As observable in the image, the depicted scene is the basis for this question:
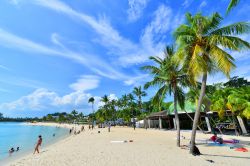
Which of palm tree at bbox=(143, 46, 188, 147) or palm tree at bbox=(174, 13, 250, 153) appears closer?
palm tree at bbox=(174, 13, 250, 153)

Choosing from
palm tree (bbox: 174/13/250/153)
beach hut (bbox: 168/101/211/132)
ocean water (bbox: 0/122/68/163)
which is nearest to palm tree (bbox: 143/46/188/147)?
palm tree (bbox: 174/13/250/153)

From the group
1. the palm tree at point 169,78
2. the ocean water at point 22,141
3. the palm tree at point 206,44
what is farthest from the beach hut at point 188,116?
the ocean water at point 22,141

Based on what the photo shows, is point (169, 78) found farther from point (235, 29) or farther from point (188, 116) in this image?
point (188, 116)

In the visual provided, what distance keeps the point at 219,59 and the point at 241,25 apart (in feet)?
6.54

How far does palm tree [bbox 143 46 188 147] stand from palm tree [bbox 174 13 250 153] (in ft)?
9.10

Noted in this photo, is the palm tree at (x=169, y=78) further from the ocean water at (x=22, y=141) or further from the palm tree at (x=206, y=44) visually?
the ocean water at (x=22, y=141)

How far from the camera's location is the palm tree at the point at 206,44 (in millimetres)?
9781

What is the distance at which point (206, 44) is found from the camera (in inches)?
422

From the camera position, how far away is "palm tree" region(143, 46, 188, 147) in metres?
14.6

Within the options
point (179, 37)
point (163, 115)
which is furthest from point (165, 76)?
point (163, 115)

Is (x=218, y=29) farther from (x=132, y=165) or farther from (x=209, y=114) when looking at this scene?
(x=209, y=114)

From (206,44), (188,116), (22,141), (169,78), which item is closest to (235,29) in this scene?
(206,44)

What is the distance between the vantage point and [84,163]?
34.5ft

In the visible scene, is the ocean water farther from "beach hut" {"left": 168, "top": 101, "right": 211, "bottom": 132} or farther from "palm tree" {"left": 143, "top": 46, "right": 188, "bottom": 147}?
"beach hut" {"left": 168, "top": 101, "right": 211, "bottom": 132}
